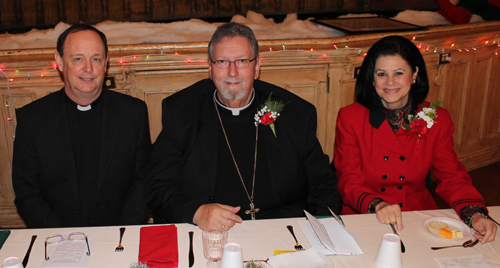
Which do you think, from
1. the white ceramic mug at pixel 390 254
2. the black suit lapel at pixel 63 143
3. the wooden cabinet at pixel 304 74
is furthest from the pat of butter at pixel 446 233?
the wooden cabinet at pixel 304 74

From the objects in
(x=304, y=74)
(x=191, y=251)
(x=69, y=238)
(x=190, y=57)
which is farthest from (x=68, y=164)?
(x=304, y=74)

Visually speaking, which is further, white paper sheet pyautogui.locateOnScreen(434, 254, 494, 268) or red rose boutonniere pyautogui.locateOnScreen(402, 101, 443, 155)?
red rose boutonniere pyautogui.locateOnScreen(402, 101, 443, 155)

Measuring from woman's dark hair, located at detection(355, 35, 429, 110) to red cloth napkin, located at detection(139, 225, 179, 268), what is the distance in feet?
4.72

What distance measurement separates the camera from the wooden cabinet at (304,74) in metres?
3.44

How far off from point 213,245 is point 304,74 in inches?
93.0

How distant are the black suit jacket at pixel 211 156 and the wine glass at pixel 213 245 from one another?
0.57 metres

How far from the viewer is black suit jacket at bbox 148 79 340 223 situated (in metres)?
2.47

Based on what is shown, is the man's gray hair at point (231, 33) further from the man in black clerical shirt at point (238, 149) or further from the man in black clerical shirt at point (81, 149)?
the man in black clerical shirt at point (81, 149)

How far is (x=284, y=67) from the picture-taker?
3.74 m

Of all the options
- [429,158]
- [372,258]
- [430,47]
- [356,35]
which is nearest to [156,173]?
[372,258]

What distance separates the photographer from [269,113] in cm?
255

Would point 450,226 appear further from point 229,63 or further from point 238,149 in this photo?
point 229,63

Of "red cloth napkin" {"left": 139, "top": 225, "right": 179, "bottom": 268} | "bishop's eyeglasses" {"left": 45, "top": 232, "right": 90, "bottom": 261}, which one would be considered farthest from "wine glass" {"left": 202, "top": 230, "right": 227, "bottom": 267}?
"bishop's eyeglasses" {"left": 45, "top": 232, "right": 90, "bottom": 261}

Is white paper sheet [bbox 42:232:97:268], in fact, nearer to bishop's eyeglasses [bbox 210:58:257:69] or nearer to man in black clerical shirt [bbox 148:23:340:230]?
man in black clerical shirt [bbox 148:23:340:230]
